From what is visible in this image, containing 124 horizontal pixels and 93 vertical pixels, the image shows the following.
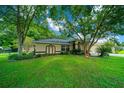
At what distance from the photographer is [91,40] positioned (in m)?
8.25

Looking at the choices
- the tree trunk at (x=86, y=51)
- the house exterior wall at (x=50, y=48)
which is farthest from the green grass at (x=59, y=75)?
the house exterior wall at (x=50, y=48)

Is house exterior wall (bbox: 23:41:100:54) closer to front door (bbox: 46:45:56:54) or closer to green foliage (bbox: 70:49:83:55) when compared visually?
front door (bbox: 46:45:56:54)

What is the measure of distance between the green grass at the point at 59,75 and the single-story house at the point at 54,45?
199 centimetres

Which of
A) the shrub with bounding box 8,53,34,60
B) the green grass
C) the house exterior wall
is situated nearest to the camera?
the green grass

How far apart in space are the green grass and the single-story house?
6.52ft

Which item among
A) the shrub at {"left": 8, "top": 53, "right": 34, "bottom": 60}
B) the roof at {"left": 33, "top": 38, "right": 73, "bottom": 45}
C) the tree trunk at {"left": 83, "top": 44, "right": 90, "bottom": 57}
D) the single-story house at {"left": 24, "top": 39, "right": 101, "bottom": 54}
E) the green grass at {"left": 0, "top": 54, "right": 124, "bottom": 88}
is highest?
the roof at {"left": 33, "top": 38, "right": 73, "bottom": 45}

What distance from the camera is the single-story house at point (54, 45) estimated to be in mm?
9125

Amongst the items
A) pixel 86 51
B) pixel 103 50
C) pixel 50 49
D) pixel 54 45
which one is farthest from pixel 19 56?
pixel 103 50

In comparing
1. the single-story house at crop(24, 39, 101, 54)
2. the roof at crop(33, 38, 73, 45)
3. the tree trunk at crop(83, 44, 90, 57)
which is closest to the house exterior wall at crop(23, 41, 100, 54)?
the single-story house at crop(24, 39, 101, 54)

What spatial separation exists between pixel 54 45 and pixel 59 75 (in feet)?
14.9

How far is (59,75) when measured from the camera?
18.0 feet

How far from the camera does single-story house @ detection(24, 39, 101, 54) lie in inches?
359

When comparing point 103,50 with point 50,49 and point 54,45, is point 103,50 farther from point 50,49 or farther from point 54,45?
point 50,49
